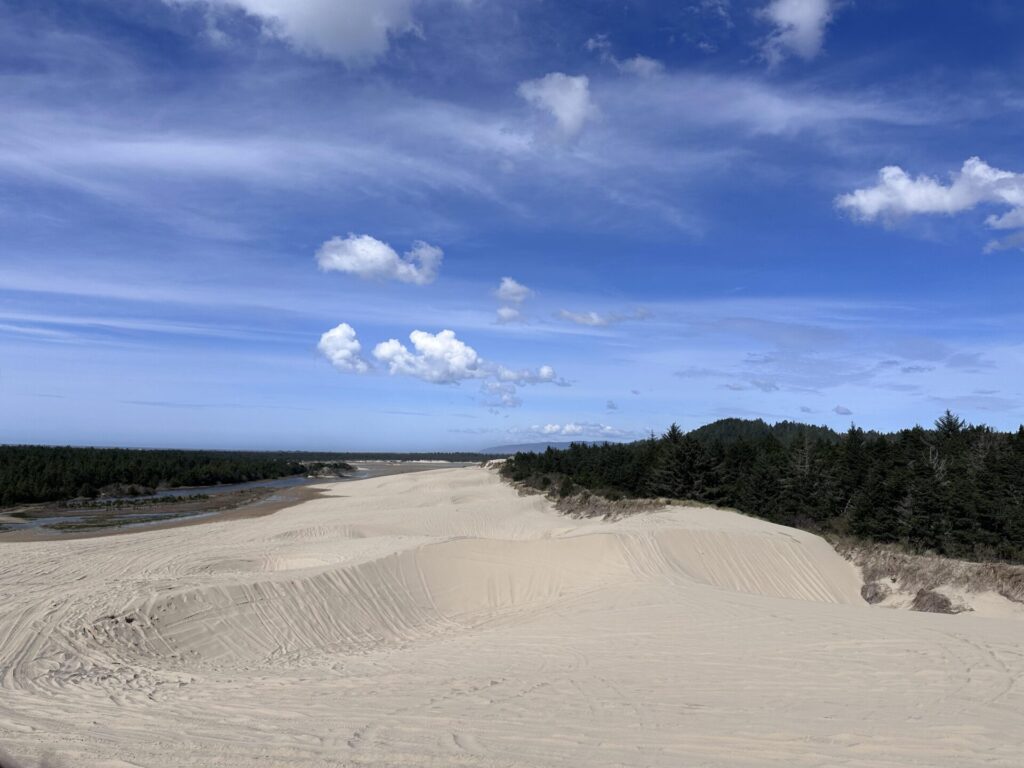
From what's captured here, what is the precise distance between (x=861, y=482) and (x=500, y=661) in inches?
1132

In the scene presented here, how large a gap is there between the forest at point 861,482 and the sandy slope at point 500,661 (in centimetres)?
496

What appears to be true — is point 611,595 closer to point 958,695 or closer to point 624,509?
point 958,695

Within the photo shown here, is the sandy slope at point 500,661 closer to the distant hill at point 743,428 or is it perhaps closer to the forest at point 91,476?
the forest at point 91,476

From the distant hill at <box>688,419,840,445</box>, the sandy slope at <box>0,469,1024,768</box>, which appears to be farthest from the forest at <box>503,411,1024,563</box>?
the distant hill at <box>688,419,840,445</box>

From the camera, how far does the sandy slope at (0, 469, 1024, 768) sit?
507cm

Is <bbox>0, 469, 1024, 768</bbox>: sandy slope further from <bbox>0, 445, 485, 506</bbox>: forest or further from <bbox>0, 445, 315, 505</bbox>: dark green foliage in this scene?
<bbox>0, 445, 315, 505</bbox>: dark green foliage

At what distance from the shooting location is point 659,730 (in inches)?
218

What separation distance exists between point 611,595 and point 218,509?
119 feet

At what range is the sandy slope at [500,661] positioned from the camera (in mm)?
5074

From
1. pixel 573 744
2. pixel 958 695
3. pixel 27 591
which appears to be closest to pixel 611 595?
pixel 958 695

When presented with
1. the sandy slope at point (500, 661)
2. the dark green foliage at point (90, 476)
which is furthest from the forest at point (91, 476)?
the sandy slope at point (500, 661)

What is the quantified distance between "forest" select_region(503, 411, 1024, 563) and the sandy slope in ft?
16.3

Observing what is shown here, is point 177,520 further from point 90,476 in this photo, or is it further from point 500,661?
point 500,661

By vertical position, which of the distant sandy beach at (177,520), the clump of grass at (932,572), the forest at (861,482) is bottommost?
the distant sandy beach at (177,520)
